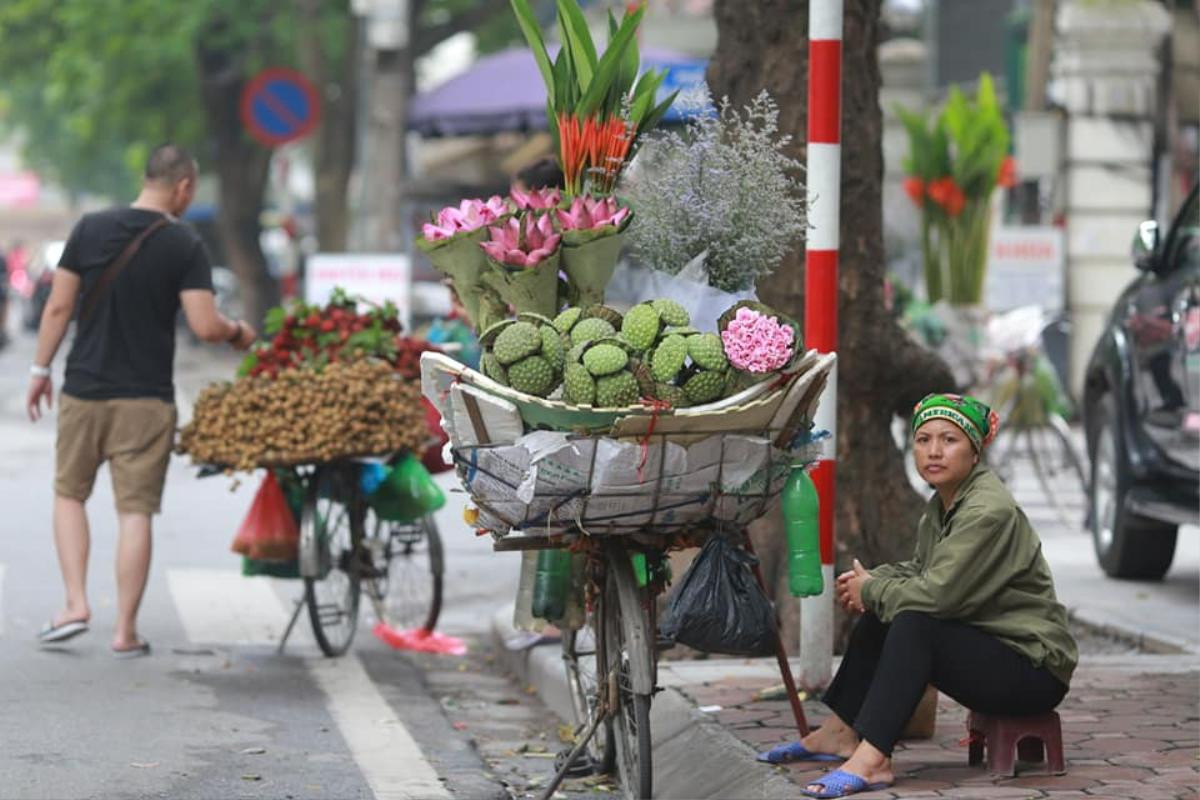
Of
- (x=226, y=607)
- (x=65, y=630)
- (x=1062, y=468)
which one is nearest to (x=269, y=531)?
(x=65, y=630)

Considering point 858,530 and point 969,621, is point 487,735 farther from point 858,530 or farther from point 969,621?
point 969,621

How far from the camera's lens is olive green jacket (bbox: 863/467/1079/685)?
5.88 m

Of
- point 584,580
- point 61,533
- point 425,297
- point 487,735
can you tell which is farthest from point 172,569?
point 425,297

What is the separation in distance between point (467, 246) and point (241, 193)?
30903mm

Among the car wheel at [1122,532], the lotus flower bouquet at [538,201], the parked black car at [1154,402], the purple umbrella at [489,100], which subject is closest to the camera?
the lotus flower bouquet at [538,201]

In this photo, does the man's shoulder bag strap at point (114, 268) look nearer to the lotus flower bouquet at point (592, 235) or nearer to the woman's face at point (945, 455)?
the lotus flower bouquet at point (592, 235)

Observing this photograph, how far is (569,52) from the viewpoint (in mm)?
6438

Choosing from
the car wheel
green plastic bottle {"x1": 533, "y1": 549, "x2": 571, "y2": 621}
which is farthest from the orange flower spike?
green plastic bottle {"x1": 533, "y1": 549, "x2": 571, "y2": 621}

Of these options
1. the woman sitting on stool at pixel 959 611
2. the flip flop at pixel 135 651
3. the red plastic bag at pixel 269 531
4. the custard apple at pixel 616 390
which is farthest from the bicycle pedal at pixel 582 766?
the flip flop at pixel 135 651

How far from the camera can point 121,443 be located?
356 inches

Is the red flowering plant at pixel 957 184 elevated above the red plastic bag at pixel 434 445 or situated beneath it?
elevated above

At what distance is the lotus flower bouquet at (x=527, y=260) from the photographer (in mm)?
6152

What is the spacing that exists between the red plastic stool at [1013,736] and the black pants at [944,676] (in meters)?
0.05

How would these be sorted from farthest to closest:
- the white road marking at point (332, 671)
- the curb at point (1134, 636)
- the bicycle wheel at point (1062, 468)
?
the bicycle wheel at point (1062, 468), the curb at point (1134, 636), the white road marking at point (332, 671)
